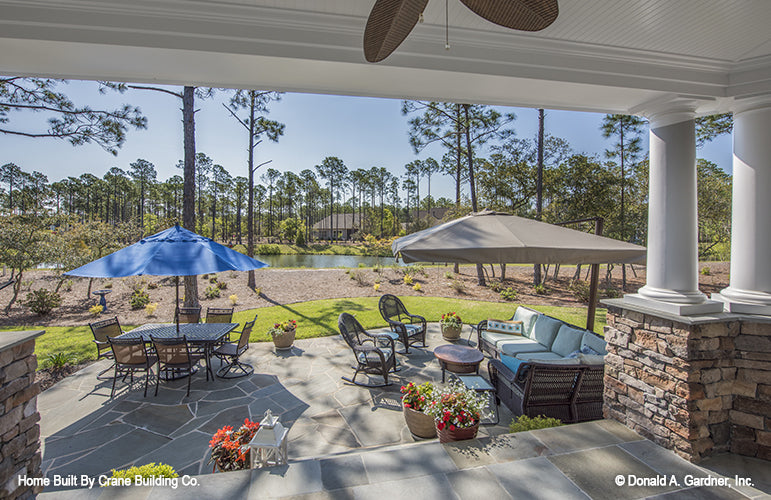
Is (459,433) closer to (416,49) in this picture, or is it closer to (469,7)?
(469,7)

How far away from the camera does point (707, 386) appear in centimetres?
247

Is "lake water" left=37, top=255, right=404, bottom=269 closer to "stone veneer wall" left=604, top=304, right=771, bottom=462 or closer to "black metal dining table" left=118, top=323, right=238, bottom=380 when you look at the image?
"black metal dining table" left=118, top=323, right=238, bottom=380

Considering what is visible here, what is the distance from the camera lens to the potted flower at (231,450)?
241cm

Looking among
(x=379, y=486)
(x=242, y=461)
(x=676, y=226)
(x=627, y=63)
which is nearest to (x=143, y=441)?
(x=242, y=461)

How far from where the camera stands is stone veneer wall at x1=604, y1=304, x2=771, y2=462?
2.43 m

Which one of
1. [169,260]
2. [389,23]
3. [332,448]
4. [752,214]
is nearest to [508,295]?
[752,214]

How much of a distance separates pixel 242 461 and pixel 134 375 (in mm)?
3762

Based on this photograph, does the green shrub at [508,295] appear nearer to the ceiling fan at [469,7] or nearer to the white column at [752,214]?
the white column at [752,214]

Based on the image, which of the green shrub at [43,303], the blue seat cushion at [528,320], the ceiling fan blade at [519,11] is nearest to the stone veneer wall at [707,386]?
the ceiling fan blade at [519,11]

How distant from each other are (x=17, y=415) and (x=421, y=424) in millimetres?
3043

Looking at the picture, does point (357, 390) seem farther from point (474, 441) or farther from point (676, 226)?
point (676, 226)

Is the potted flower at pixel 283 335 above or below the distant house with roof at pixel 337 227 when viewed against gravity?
below

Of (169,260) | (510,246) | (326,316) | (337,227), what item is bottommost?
(326,316)

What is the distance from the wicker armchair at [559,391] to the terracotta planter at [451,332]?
2660 mm
